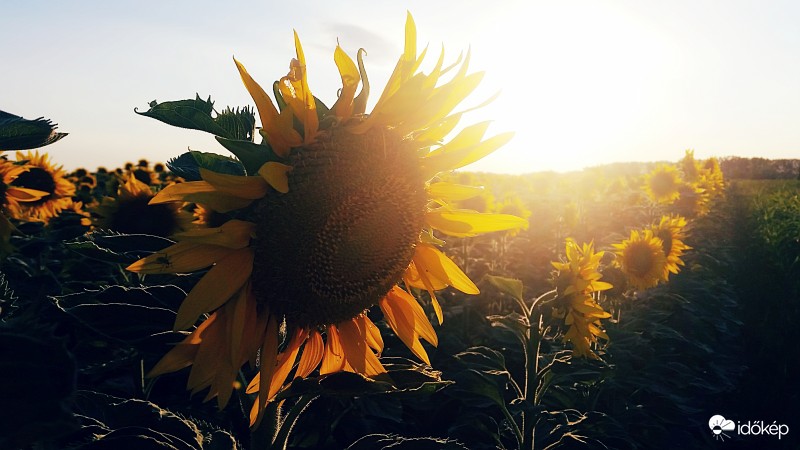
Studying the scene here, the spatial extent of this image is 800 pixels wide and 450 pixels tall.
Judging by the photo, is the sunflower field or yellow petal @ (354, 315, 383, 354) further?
yellow petal @ (354, 315, 383, 354)

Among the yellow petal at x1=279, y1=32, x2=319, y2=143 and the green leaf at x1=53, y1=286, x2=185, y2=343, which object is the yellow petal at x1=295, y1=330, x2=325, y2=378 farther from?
the yellow petal at x1=279, y1=32, x2=319, y2=143

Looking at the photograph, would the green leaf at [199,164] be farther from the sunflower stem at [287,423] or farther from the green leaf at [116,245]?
the sunflower stem at [287,423]

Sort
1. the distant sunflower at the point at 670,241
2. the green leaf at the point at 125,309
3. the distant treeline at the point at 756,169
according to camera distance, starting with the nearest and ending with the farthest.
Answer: the green leaf at the point at 125,309 → the distant sunflower at the point at 670,241 → the distant treeline at the point at 756,169

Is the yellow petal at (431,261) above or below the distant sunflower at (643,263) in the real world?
above

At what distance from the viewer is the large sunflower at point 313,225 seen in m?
1.11

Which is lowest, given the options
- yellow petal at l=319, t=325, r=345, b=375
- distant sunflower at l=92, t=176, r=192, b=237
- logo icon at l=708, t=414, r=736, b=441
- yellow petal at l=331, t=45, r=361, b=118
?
logo icon at l=708, t=414, r=736, b=441

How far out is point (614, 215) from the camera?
50.8 feet

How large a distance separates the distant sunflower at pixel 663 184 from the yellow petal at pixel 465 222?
37.1ft

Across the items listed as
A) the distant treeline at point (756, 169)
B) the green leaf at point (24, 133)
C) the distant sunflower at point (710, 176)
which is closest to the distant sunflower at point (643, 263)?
the green leaf at point (24, 133)

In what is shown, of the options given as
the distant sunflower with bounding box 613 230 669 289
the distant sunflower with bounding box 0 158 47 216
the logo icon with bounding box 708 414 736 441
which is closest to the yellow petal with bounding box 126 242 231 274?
the distant sunflower with bounding box 0 158 47 216

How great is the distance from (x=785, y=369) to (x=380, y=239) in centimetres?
711

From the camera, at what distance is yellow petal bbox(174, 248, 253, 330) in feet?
3.46

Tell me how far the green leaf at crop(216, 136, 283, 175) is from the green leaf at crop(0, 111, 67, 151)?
10.9 inches

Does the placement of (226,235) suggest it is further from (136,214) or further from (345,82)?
(136,214)
